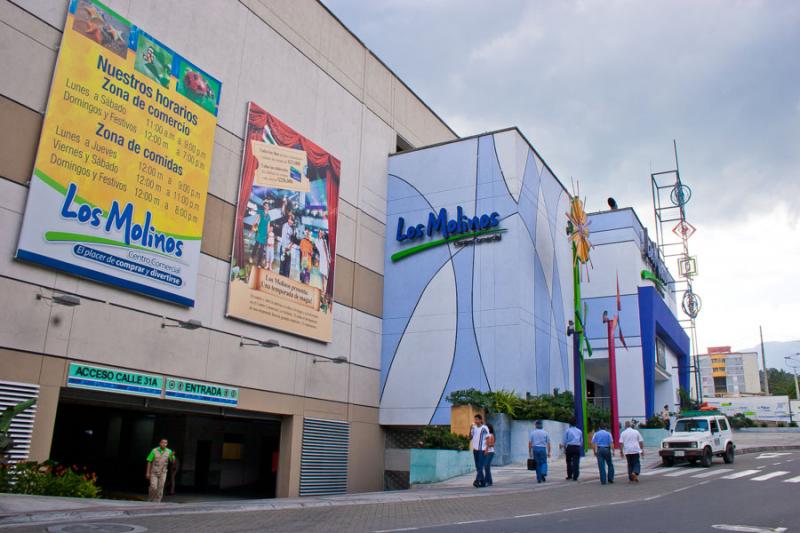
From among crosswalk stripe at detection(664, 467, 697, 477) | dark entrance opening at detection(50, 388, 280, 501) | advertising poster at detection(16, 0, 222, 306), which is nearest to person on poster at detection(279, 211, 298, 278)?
advertising poster at detection(16, 0, 222, 306)

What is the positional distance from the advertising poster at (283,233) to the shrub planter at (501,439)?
6.92 meters

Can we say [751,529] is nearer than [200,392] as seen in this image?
Yes

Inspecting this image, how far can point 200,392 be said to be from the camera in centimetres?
1973

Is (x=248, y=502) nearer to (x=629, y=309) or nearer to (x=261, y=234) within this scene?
(x=261, y=234)

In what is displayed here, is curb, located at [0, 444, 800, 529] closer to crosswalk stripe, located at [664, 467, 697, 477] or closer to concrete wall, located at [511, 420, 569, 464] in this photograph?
crosswalk stripe, located at [664, 467, 697, 477]

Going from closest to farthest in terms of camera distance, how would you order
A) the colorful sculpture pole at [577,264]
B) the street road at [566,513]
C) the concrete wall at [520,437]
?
the street road at [566,513]
the concrete wall at [520,437]
the colorful sculpture pole at [577,264]

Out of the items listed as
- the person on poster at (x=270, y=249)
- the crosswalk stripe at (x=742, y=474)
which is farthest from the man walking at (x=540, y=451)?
the person on poster at (x=270, y=249)

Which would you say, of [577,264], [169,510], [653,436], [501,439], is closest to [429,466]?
[501,439]

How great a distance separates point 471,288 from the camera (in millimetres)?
27844

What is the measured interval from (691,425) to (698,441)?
1.08 m

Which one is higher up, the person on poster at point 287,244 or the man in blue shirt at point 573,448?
the person on poster at point 287,244

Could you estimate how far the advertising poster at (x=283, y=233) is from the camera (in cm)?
2209

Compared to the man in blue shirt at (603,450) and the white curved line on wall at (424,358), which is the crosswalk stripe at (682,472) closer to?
the man in blue shirt at (603,450)

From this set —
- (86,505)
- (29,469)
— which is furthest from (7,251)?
(86,505)
